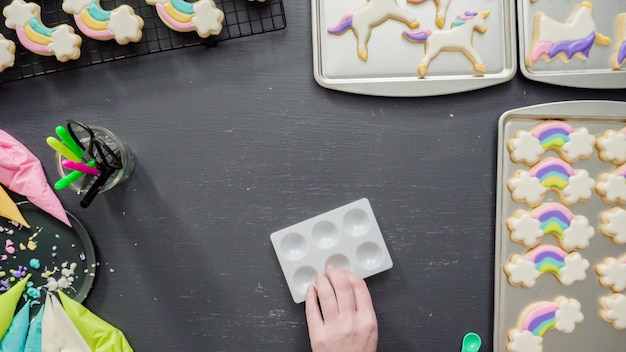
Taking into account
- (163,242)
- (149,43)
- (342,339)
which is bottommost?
(342,339)

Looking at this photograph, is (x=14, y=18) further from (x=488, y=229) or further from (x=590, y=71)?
(x=590, y=71)

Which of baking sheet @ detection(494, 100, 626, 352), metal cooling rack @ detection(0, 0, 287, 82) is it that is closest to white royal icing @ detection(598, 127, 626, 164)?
baking sheet @ detection(494, 100, 626, 352)

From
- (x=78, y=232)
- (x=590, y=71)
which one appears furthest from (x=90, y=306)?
(x=590, y=71)

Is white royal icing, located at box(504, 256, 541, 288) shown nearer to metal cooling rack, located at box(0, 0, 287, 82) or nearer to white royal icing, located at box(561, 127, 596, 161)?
white royal icing, located at box(561, 127, 596, 161)

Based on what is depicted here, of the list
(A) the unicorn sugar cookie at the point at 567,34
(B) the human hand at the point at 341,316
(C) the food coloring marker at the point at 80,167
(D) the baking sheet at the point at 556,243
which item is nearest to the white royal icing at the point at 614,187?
(D) the baking sheet at the point at 556,243

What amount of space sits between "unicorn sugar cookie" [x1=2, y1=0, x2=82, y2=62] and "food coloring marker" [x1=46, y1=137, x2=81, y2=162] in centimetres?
21

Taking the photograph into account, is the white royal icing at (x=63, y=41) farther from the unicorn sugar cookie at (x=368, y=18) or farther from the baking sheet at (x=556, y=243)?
the baking sheet at (x=556, y=243)

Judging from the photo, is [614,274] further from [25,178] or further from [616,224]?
[25,178]

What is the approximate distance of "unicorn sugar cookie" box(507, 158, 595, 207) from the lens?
0.89 meters

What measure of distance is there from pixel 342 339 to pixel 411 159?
33 centimetres

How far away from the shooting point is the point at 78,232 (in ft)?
2.93

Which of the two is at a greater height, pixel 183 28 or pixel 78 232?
pixel 183 28

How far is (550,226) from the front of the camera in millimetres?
891

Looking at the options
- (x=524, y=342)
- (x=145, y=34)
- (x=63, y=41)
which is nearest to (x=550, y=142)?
(x=524, y=342)
